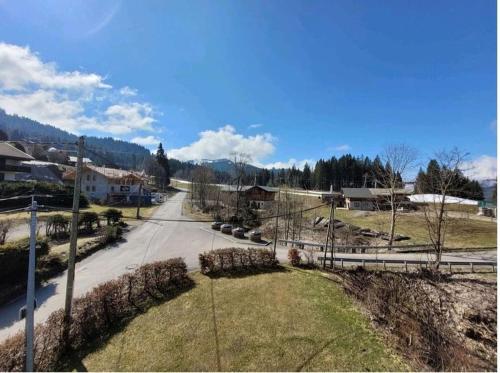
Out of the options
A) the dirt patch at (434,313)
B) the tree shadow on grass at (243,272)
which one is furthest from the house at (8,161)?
the dirt patch at (434,313)

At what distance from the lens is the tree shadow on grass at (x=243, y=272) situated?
20438 mm

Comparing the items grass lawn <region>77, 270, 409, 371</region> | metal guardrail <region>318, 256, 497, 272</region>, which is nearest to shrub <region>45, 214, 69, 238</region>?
grass lawn <region>77, 270, 409, 371</region>

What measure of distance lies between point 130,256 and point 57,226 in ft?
35.2

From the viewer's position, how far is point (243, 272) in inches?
841

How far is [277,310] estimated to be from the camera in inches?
589

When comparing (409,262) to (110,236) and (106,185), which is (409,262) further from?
(106,185)

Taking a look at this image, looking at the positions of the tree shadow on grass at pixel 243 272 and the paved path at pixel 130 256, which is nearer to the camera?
the paved path at pixel 130 256

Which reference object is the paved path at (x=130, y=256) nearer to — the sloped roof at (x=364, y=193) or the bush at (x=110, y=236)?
the bush at (x=110, y=236)

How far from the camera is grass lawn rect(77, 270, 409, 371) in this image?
34.8ft

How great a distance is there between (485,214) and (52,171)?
94977 millimetres

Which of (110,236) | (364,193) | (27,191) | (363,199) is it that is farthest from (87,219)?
(364,193)

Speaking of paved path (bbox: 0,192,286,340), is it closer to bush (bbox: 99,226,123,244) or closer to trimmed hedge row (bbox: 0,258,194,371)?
bush (bbox: 99,226,123,244)

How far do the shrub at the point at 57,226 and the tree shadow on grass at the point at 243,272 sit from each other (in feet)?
57.5

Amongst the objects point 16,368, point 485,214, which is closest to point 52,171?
point 16,368
